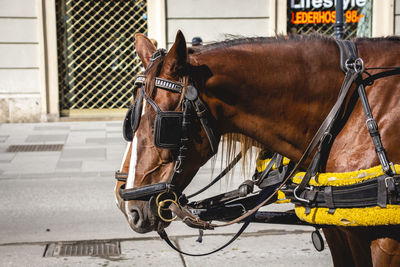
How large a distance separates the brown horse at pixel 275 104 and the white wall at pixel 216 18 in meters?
10.7

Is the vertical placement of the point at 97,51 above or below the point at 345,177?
above

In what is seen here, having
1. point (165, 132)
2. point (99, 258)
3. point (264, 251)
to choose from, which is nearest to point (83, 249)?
point (99, 258)

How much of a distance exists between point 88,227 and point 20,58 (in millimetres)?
8184

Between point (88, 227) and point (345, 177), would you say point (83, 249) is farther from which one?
point (345, 177)

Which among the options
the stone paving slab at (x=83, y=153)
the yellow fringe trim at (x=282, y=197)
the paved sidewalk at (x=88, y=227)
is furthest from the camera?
the stone paving slab at (x=83, y=153)

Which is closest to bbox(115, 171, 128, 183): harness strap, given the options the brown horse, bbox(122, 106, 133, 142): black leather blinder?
the brown horse

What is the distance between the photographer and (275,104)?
96.6 inches

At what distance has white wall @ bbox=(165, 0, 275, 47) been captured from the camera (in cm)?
A: 1310

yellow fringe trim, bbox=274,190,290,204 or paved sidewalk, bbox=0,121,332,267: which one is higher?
yellow fringe trim, bbox=274,190,290,204

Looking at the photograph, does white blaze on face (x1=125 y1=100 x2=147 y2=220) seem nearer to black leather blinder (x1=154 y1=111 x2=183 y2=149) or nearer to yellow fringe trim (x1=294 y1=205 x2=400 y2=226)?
black leather blinder (x1=154 y1=111 x2=183 y2=149)

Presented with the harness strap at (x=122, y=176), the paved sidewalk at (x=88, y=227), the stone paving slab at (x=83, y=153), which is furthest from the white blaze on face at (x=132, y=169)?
the stone paving slab at (x=83, y=153)

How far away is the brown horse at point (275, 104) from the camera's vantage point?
231 cm

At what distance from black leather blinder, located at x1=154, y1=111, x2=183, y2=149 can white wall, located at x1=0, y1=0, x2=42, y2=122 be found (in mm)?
11070

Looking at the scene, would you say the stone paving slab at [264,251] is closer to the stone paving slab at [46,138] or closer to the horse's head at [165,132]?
the horse's head at [165,132]
